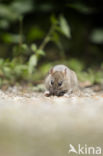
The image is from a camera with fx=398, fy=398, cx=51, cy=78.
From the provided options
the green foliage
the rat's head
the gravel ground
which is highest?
the green foliage

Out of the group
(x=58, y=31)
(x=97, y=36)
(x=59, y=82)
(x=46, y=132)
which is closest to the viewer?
(x=46, y=132)

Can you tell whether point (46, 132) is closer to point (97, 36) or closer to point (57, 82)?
point (57, 82)

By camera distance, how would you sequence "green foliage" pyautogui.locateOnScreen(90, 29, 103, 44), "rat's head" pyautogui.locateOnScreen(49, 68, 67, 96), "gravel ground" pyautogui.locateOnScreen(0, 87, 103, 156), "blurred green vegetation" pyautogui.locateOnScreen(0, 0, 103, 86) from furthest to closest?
1. "green foliage" pyautogui.locateOnScreen(90, 29, 103, 44)
2. "blurred green vegetation" pyautogui.locateOnScreen(0, 0, 103, 86)
3. "rat's head" pyautogui.locateOnScreen(49, 68, 67, 96)
4. "gravel ground" pyautogui.locateOnScreen(0, 87, 103, 156)

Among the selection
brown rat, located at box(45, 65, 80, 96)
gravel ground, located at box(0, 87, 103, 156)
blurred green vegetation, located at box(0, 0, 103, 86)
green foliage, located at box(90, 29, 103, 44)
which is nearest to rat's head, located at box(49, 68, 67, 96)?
brown rat, located at box(45, 65, 80, 96)

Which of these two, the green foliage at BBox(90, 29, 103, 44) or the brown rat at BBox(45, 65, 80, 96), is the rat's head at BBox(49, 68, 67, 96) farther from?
the green foliage at BBox(90, 29, 103, 44)

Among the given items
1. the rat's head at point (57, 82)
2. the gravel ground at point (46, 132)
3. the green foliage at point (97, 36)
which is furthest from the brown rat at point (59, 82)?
the green foliage at point (97, 36)

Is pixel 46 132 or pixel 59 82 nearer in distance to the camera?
pixel 46 132

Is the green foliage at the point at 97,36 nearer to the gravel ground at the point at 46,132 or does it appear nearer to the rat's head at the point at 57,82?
the rat's head at the point at 57,82

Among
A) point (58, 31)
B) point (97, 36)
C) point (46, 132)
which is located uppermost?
point (58, 31)

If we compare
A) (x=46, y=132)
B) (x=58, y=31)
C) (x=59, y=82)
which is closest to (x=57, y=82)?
(x=59, y=82)

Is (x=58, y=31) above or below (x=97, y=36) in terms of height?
above
